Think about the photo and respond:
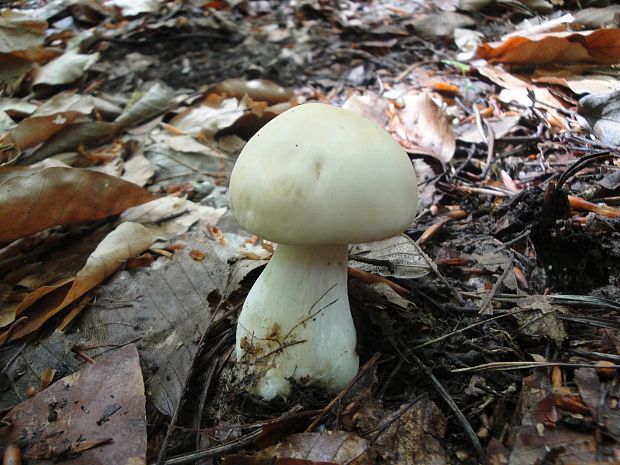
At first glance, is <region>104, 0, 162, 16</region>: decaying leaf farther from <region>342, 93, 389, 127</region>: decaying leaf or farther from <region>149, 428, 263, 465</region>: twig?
<region>149, 428, 263, 465</region>: twig

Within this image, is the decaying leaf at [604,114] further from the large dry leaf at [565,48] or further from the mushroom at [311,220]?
the mushroom at [311,220]

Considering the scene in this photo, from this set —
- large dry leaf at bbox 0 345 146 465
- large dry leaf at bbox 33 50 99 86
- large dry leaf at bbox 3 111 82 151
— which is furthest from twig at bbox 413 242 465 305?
large dry leaf at bbox 33 50 99 86

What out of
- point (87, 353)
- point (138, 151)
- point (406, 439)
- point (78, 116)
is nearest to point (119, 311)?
point (87, 353)

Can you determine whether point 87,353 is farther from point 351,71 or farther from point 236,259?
point 351,71

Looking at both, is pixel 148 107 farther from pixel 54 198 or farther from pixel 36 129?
pixel 54 198

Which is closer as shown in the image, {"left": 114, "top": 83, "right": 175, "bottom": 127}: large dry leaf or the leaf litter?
the leaf litter

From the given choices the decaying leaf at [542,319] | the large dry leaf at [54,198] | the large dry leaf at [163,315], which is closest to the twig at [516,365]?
the decaying leaf at [542,319]
